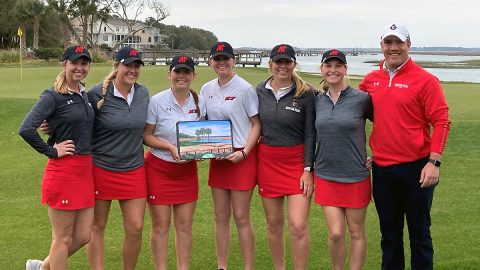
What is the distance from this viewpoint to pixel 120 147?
4.71 metres

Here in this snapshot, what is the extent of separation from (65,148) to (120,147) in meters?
0.46

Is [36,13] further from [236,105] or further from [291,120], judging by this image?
[291,120]

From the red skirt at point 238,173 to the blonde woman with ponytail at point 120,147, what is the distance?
674 millimetres

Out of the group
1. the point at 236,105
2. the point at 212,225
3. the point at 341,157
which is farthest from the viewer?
the point at 212,225

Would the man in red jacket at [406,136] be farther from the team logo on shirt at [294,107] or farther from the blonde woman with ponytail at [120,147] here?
the blonde woman with ponytail at [120,147]

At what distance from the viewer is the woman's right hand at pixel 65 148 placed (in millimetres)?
4398

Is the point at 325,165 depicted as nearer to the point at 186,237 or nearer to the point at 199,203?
the point at 186,237

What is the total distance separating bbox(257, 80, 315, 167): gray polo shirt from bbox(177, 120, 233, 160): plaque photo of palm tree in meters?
Result: 0.33

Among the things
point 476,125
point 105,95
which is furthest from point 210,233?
point 476,125

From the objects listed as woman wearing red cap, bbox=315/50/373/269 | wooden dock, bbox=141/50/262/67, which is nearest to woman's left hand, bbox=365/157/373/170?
woman wearing red cap, bbox=315/50/373/269

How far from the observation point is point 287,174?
16.4 ft

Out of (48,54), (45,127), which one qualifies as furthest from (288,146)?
(48,54)

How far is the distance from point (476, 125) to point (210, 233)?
29.5ft

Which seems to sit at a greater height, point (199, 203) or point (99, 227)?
point (99, 227)
